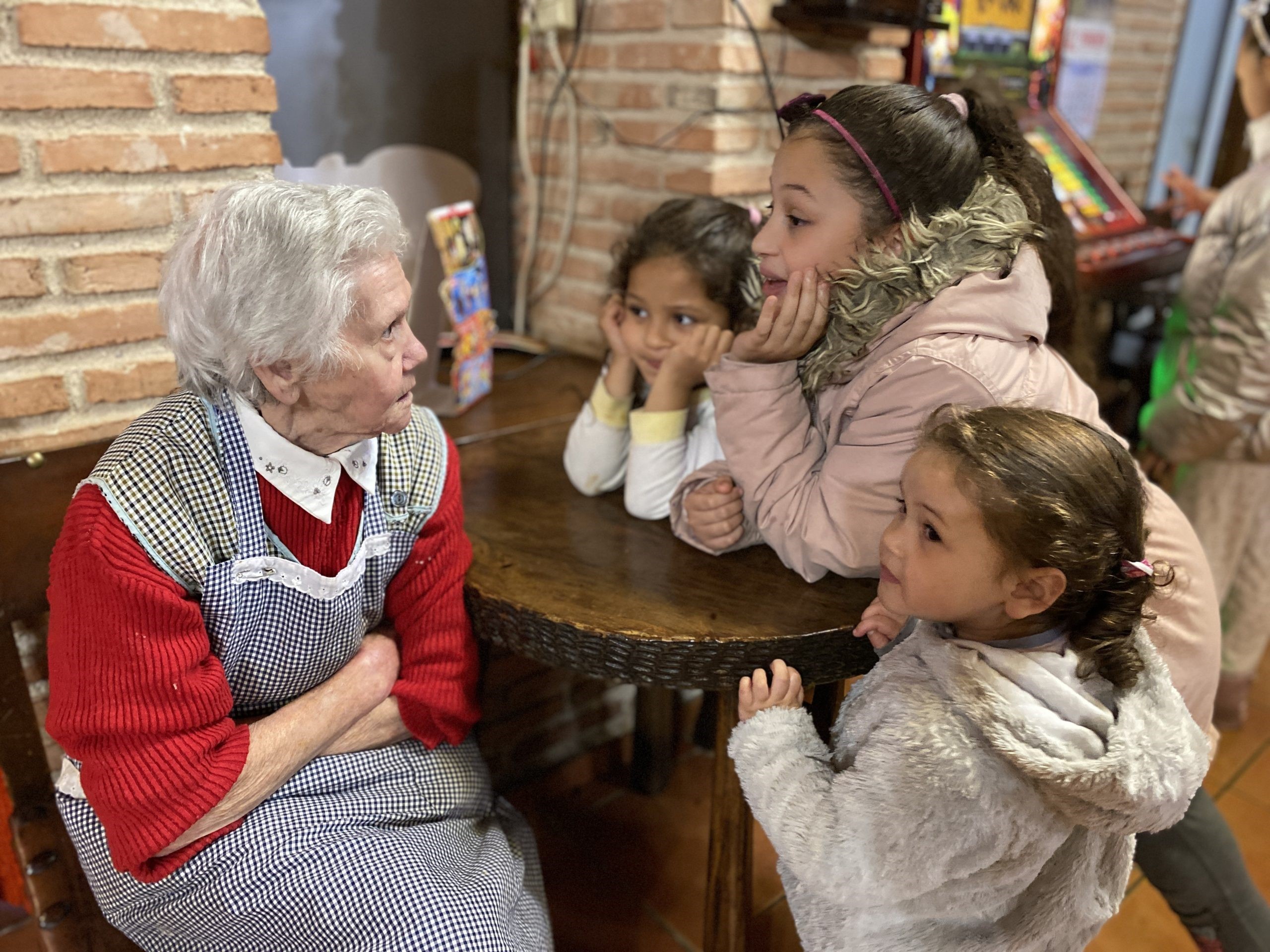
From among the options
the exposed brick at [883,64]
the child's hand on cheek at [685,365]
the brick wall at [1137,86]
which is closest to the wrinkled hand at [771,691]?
the child's hand on cheek at [685,365]

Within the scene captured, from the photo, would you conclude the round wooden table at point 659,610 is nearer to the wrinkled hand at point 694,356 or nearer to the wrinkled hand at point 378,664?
the wrinkled hand at point 378,664

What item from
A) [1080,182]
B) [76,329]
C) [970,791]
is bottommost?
[970,791]

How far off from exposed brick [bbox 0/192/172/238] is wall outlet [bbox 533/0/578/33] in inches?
41.9

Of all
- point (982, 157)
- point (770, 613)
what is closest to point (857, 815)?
point (770, 613)

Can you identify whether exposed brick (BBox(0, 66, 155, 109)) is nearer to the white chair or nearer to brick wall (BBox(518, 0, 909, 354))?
the white chair

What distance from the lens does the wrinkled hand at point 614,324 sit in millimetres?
1656

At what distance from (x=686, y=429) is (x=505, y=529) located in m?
0.35

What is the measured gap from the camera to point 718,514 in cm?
138

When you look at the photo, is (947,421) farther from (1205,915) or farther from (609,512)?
(1205,915)

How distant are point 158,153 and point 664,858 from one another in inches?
68.9

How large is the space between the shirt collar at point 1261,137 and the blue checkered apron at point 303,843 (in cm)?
235

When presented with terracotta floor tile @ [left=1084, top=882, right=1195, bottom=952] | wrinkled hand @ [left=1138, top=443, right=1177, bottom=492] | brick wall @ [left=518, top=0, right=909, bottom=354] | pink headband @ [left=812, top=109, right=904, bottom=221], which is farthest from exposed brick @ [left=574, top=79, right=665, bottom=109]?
terracotta floor tile @ [left=1084, top=882, right=1195, bottom=952]

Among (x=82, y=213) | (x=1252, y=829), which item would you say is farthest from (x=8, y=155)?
(x=1252, y=829)

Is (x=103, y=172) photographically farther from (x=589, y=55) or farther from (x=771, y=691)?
(x=771, y=691)
